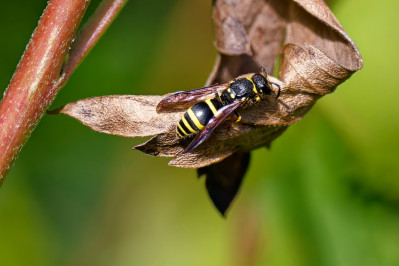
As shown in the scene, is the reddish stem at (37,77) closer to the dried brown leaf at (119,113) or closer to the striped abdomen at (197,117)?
the dried brown leaf at (119,113)

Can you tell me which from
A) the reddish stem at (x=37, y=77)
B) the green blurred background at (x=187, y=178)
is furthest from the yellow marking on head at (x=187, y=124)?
the green blurred background at (x=187, y=178)

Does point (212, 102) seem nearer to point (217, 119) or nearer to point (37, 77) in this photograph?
point (217, 119)

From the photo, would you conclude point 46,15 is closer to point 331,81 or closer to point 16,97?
point 16,97

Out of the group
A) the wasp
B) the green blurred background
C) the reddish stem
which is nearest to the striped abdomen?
the wasp

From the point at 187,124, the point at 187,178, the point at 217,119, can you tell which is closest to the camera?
the point at 187,124

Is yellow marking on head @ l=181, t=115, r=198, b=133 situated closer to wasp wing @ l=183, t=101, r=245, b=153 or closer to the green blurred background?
wasp wing @ l=183, t=101, r=245, b=153

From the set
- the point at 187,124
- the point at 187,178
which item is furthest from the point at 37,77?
the point at 187,178
